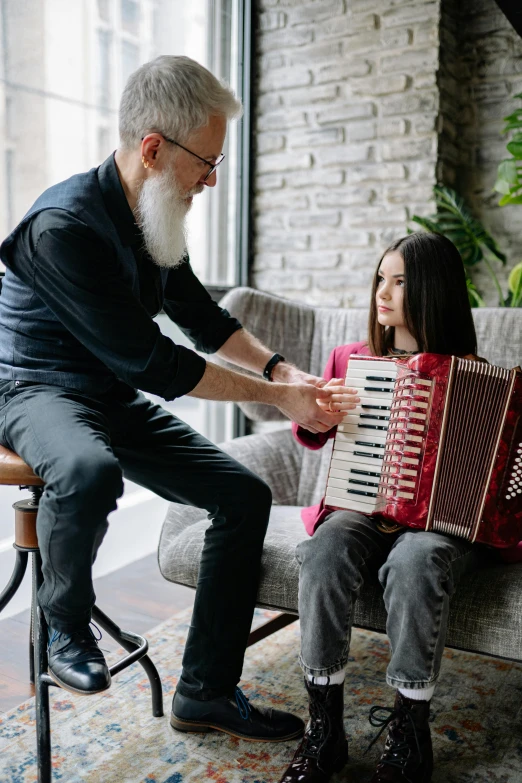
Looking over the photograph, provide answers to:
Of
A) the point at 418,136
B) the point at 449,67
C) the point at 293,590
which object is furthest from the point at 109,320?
the point at 449,67

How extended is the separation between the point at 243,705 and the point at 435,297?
1.07 m

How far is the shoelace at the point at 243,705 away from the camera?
64.0 inches

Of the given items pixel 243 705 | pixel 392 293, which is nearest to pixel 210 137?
pixel 392 293

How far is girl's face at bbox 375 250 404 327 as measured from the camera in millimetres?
1789

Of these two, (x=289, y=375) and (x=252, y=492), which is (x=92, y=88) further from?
(x=252, y=492)

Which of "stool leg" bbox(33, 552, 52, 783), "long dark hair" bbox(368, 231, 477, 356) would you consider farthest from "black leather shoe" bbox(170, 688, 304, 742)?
"long dark hair" bbox(368, 231, 477, 356)

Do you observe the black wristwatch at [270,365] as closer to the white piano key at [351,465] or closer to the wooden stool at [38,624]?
the white piano key at [351,465]

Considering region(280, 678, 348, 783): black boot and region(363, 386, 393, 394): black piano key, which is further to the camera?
region(363, 386, 393, 394): black piano key

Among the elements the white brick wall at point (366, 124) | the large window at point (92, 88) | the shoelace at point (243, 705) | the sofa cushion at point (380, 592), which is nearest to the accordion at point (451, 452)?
the sofa cushion at point (380, 592)

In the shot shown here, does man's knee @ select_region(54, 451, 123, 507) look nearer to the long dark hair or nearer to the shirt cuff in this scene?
the shirt cuff

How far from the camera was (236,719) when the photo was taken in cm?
162

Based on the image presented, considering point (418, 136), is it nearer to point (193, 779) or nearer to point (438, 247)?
point (438, 247)

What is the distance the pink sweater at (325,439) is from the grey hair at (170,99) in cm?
69

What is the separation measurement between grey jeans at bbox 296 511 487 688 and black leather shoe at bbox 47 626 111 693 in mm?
421
